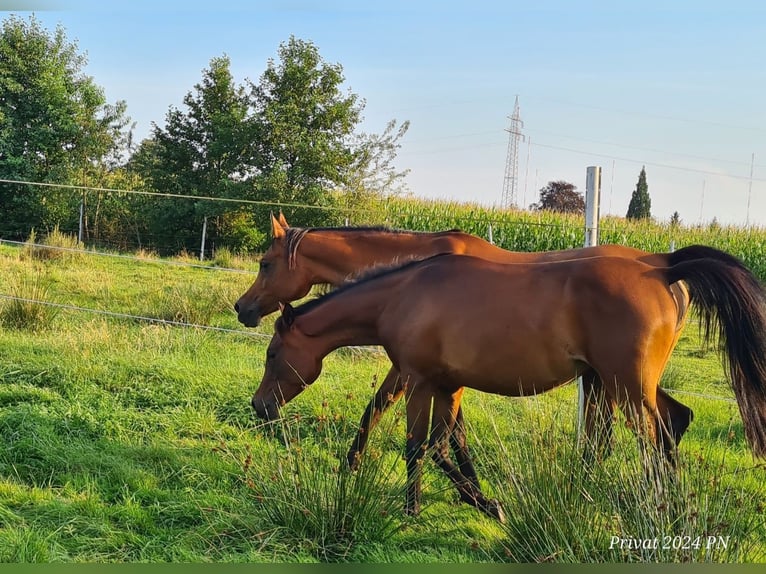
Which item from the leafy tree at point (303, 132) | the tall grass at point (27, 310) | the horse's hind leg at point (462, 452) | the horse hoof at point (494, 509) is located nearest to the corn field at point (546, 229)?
the leafy tree at point (303, 132)

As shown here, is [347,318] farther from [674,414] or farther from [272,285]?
[674,414]

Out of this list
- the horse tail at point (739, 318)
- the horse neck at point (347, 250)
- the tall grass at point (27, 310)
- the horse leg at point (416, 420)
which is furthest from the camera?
the tall grass at point (27, 310)

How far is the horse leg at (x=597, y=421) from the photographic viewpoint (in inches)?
143

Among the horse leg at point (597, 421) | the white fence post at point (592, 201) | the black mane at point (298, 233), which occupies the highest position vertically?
the white fence post at point (592, 201)

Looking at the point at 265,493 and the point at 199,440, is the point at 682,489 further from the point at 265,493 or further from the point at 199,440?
the point at 199,440

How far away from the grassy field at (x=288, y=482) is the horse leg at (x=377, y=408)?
0.40ft

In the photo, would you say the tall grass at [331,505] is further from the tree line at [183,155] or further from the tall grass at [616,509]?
the tree line at [183,155]

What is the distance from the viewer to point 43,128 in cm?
2428

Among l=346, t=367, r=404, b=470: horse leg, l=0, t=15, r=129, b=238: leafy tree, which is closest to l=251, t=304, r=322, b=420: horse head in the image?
l=346, t=367, r=404, b=470: horse leg

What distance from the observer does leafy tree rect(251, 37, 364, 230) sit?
20641 mm

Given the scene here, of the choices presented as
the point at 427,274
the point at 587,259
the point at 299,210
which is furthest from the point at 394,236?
the point at 299,210

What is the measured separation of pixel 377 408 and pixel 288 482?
1321 mm

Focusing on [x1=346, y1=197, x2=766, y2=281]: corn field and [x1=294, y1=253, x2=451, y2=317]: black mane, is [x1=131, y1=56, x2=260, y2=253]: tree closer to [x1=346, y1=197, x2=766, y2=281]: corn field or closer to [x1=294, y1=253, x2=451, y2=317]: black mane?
[x1=346, y1=197, x2=766, y2=281]: corn field

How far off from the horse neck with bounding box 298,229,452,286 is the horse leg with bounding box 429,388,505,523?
1667 mm
